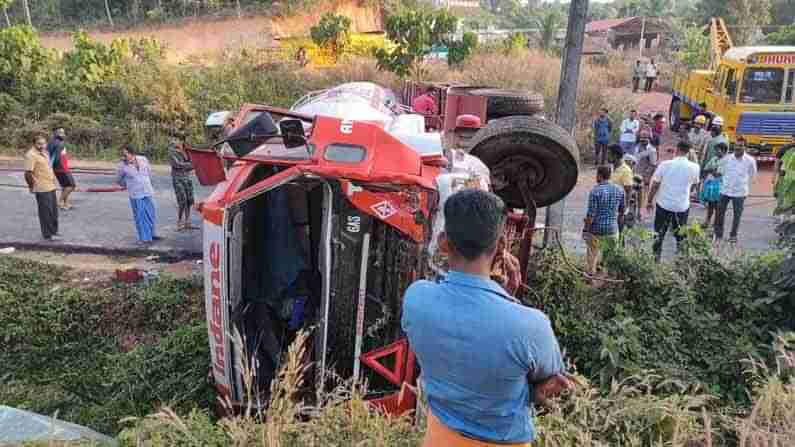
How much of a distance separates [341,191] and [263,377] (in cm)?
169

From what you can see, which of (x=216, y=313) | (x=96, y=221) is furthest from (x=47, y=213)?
(x=216, y=313)

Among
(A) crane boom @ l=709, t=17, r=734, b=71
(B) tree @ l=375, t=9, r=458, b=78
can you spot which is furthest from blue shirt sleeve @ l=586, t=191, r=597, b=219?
(A) crane boom @ l=709, t=17, r=734, b=71

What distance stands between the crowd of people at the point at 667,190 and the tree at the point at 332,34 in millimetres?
11366

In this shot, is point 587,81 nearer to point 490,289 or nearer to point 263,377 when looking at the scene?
point 263,377

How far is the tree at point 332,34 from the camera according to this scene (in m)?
19.2

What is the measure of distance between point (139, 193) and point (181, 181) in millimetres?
745

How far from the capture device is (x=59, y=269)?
7426 millimetres

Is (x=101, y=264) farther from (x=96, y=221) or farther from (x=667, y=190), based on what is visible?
(x=667, y=190)

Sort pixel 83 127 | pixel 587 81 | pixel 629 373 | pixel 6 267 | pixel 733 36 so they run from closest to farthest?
pixel 629 373 < pixel 6 267 < pixel 83 127 < pixel 587 81 < pixel 733 36

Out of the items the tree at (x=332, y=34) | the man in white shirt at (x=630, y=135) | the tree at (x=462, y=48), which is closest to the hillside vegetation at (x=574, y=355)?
the man in white shirt at (x=630, y=135)

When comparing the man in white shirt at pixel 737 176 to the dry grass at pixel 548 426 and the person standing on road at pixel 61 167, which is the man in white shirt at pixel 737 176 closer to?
the dry grass at pixel 548 426

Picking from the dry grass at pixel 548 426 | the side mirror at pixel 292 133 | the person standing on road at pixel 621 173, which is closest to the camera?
the dry grass at pixel 548 426

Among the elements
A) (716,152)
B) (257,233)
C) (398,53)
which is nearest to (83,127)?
(398,53)

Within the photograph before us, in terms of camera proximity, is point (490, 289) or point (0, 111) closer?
point (490, 289)
